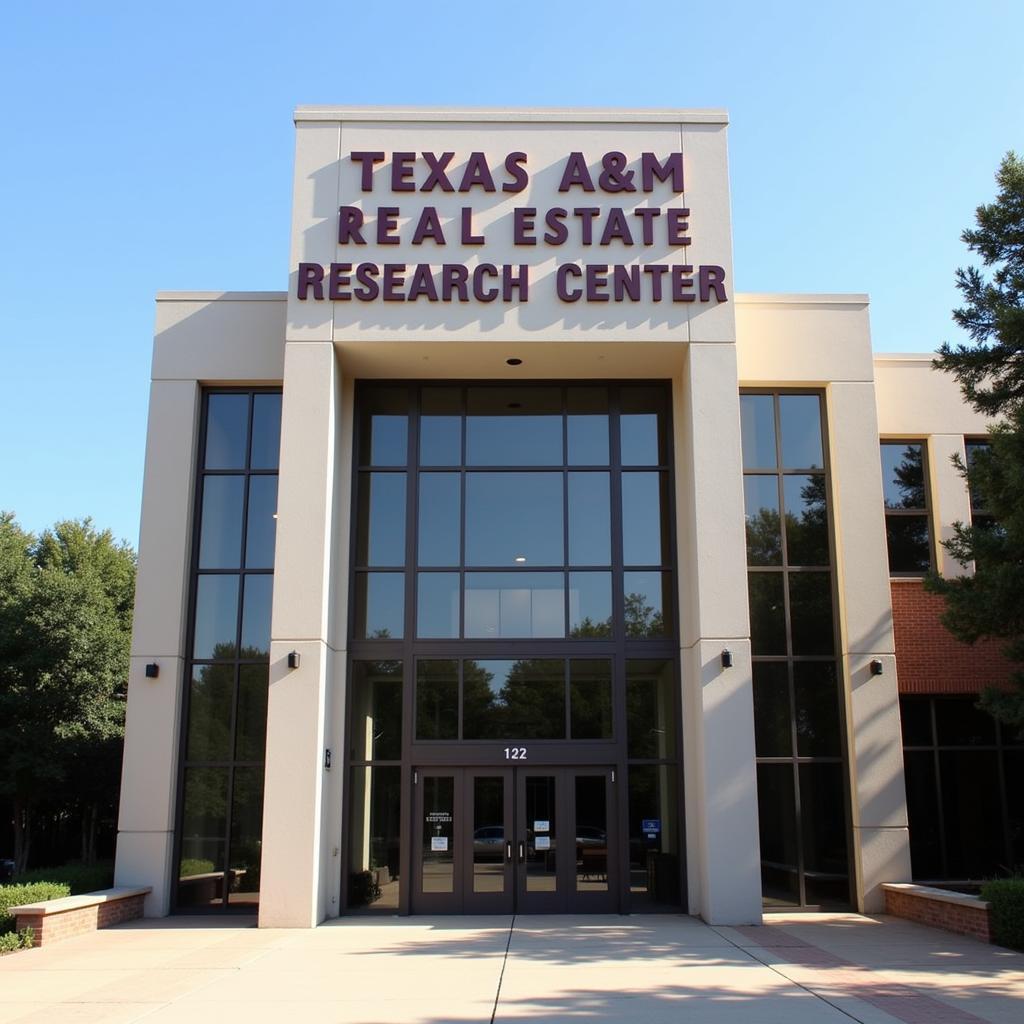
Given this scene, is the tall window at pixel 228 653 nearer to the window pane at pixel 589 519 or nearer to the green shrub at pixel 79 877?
the green shrub at pixel 79 877

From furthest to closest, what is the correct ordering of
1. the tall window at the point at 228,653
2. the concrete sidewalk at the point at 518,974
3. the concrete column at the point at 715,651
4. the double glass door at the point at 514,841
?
the tall window at the point at 228,653 → the double glass door at the point at 514,841 → the concrete column at the point at 715,651 → the concrete sidewalk at the point at 518,974

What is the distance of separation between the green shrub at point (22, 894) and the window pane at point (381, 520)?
6601 millimetres

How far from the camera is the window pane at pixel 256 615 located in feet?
61.6

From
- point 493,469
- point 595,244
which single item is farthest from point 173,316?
point 595,244

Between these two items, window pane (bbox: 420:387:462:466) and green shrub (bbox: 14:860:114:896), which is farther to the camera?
window pane (bbox: 420:387:462:466)

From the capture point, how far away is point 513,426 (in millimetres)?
19625

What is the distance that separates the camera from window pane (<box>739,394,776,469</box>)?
64.0ft

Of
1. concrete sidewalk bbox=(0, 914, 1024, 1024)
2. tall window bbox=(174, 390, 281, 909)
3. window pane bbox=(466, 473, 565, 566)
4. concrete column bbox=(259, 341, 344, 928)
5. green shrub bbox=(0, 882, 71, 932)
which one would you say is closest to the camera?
concrete sidewalk bbox=(0, 914, 1024, 1024)

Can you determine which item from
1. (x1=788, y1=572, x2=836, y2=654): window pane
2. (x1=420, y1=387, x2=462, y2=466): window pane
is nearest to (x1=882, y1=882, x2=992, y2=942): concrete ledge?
(x1=788, y1=572, x2=836, y2=654): window pane

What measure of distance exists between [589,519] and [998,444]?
6.62 meters

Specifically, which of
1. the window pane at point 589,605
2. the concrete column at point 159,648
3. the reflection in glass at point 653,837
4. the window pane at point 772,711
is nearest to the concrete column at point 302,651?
the concrete column at point 159,648

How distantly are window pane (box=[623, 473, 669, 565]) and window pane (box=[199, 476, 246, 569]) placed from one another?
6520mm

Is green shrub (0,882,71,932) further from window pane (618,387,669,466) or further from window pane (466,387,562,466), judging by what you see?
window pane (618,387,669,466)

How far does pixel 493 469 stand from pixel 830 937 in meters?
8.86
